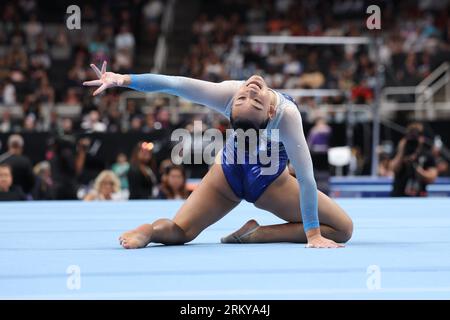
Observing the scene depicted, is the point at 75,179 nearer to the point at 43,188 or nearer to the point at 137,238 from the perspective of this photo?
the point at 43,188

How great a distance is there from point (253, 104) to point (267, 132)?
213mm

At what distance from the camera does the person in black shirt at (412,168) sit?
7.23m

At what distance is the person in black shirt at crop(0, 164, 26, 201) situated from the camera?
6.52 m

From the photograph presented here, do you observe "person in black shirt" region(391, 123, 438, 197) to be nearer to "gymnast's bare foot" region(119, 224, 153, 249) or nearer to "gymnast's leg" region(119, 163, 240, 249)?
"gymnast's leg" region(119, 163, 240, 249)

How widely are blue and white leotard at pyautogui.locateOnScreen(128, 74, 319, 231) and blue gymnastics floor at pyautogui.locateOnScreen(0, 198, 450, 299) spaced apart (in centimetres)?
26

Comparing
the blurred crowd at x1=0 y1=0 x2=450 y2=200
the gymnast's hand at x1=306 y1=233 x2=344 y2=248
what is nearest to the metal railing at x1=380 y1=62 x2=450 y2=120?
the blurred crowd at x1=0 y1=0 x2=450 y2=200

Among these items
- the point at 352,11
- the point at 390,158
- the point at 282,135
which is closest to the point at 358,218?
the point at 282,135

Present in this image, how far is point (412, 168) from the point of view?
7.34 metres

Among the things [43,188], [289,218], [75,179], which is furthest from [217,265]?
[75,179]

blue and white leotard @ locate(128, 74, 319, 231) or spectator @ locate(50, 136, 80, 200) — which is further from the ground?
blue and white leotard @ locate(128, 74, 319, 231)

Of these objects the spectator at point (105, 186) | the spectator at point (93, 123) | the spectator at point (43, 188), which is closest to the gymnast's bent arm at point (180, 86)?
the spectator at point (105, 186)

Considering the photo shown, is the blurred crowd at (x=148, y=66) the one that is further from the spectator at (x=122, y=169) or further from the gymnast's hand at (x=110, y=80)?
the gymnast's hand at (x=110, y=80)

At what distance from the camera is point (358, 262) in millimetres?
3078

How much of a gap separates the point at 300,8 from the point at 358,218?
1031 centimetres
